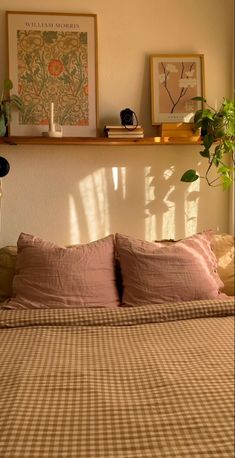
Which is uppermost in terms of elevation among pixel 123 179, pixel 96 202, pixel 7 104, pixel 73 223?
pixel 7 104

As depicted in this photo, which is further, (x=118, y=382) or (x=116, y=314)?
(x=116, y=314)

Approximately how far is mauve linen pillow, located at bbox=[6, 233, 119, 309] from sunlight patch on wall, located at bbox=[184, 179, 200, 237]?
70 centimetres

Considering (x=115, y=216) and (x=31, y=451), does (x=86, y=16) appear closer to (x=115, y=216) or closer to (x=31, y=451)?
(x=115, y=216)

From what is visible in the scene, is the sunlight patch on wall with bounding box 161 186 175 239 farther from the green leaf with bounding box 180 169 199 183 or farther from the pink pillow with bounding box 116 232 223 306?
the pink pillow with bounding box 116 232 223 306

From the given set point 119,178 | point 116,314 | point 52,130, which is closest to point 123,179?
point 119,178

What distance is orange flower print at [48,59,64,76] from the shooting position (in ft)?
7.64

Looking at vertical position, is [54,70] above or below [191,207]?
above

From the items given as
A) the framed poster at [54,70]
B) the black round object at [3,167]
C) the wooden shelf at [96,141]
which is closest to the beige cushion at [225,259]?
the wooden shelf at [96,141]

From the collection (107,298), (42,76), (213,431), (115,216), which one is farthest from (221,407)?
(42,76)

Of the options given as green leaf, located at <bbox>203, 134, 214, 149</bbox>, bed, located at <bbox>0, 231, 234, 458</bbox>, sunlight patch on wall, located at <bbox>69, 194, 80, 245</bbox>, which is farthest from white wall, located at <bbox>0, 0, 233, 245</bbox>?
bed, located at <bbox>0, 231, 234, 458</bbox>

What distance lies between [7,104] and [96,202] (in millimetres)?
702

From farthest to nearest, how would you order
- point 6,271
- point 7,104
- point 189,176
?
point 189,176 → point 7,104 → point 6,271

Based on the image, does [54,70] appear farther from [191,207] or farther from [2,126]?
[191,207]

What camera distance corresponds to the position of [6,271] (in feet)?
6.89
